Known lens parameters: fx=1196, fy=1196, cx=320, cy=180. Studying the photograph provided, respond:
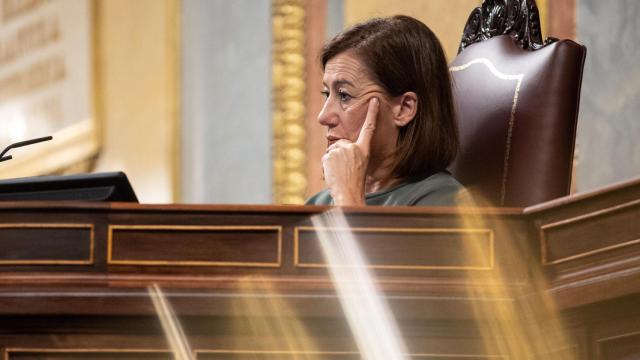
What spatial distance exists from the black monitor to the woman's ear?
628mm

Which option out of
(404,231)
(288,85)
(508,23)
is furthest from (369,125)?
(288,85)

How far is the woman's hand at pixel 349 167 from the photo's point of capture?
1.91m

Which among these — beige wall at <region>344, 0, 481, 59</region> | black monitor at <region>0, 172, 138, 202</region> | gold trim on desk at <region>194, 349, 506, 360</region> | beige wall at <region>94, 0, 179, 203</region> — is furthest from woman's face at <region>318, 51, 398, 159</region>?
beige wall at <region>94, 0, 179, 203</region>

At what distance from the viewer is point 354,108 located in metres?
2.03

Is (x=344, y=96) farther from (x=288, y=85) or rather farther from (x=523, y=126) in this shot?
(x=288, y=85)

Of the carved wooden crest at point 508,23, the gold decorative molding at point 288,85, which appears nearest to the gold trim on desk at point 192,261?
the carved wooden crest at point 508,23

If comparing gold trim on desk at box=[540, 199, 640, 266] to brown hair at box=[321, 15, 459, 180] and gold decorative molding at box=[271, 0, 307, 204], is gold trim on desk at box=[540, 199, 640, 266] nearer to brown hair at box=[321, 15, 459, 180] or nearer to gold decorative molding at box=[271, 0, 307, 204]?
brown hair at box=[321, 15, 459, 180]

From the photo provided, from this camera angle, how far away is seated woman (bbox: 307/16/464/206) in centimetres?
203

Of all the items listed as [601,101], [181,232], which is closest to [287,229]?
[181,232]

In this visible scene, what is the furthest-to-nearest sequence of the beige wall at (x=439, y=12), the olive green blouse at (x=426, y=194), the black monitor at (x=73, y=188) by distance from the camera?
the beige wall at (x=439, y=12) < the olive green blouse at (x=426, y=194) < the black monitor at (x=73, y=188)

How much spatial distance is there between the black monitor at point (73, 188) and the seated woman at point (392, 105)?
1.80 ft

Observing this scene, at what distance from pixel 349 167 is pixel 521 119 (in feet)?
1.12

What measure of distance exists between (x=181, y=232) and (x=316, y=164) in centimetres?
278

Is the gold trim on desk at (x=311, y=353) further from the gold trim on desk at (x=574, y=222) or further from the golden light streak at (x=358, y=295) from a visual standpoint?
the gold trim on desk at (x=574, y=222)
